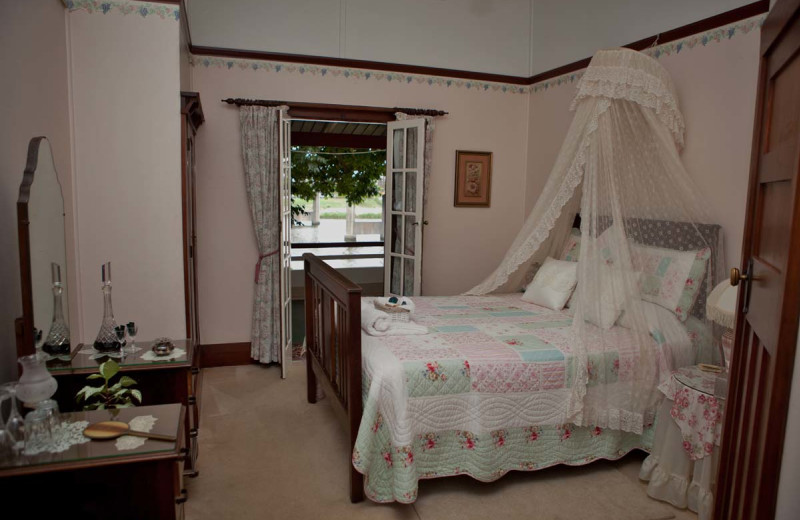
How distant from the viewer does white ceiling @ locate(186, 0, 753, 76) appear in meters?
4.32

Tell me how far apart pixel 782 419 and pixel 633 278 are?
189 cm

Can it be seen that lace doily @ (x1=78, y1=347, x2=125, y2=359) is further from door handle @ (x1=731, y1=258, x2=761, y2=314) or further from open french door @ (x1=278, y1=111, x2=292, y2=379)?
door handle @ (x1=731, y1=258, x2=761, y2=314)

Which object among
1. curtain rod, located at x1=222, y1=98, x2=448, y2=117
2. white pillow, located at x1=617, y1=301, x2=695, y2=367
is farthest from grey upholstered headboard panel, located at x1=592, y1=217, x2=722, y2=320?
curtain rod, located at x1=222, y1=98, x2=448, y2=117

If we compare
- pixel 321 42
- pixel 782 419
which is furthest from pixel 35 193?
→ pixel 321 42

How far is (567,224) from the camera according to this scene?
4.07 m

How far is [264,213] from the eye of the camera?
14.7ft

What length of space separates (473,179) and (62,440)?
4.18 m

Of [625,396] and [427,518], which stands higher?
Answer: [625,396]

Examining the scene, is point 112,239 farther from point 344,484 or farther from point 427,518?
point 427,518

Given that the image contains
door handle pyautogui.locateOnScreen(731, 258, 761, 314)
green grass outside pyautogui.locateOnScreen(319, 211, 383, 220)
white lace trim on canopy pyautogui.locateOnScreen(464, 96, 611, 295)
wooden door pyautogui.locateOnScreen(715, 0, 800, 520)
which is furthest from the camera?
green grass outside pyautogui.locateOnScreen(319, 211, 383, 220)

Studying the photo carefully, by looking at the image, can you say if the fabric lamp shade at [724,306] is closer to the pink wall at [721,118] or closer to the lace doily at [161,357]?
the pink wall at [721,118]

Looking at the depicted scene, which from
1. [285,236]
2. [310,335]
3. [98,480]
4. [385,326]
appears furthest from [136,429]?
[285,236]

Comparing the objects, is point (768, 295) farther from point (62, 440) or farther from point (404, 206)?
point (404, 206)

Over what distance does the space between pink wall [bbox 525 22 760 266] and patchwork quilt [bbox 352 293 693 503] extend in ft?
2.87
